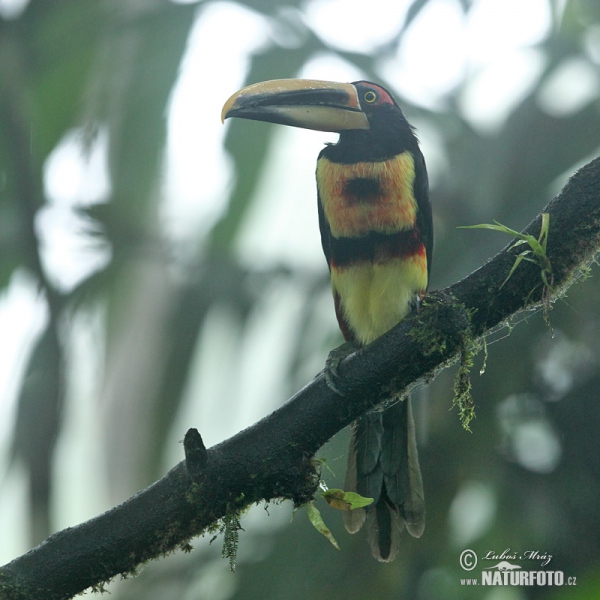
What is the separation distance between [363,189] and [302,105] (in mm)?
483

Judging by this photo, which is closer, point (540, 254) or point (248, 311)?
point (540, 254)

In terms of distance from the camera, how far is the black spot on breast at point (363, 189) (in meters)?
2.78

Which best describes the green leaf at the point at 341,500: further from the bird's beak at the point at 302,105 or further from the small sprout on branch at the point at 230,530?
the bird's beak at the point at 302,105

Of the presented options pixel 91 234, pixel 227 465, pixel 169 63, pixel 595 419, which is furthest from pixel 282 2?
pixel 227 465

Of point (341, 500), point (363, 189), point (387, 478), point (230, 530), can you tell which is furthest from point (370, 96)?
point (230, 530)

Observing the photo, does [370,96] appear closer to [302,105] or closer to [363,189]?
[302,105]

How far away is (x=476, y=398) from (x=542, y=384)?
1.23ft

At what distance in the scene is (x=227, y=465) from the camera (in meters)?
1.95

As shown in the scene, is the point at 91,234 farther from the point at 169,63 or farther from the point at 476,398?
the point at 476,398

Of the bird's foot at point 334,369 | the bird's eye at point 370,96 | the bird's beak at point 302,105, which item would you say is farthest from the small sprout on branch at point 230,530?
the bird's eye at point 370,96

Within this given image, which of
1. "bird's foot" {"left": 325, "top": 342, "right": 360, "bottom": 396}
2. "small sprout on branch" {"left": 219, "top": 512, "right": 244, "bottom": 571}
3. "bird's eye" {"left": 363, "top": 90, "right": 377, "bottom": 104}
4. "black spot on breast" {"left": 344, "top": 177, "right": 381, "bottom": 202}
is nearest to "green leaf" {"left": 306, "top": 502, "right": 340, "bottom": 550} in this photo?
"small sprout on branch" {"left": 219, "top": 512, "right": 244, "bottom": 571}

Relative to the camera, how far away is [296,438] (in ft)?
6.48
